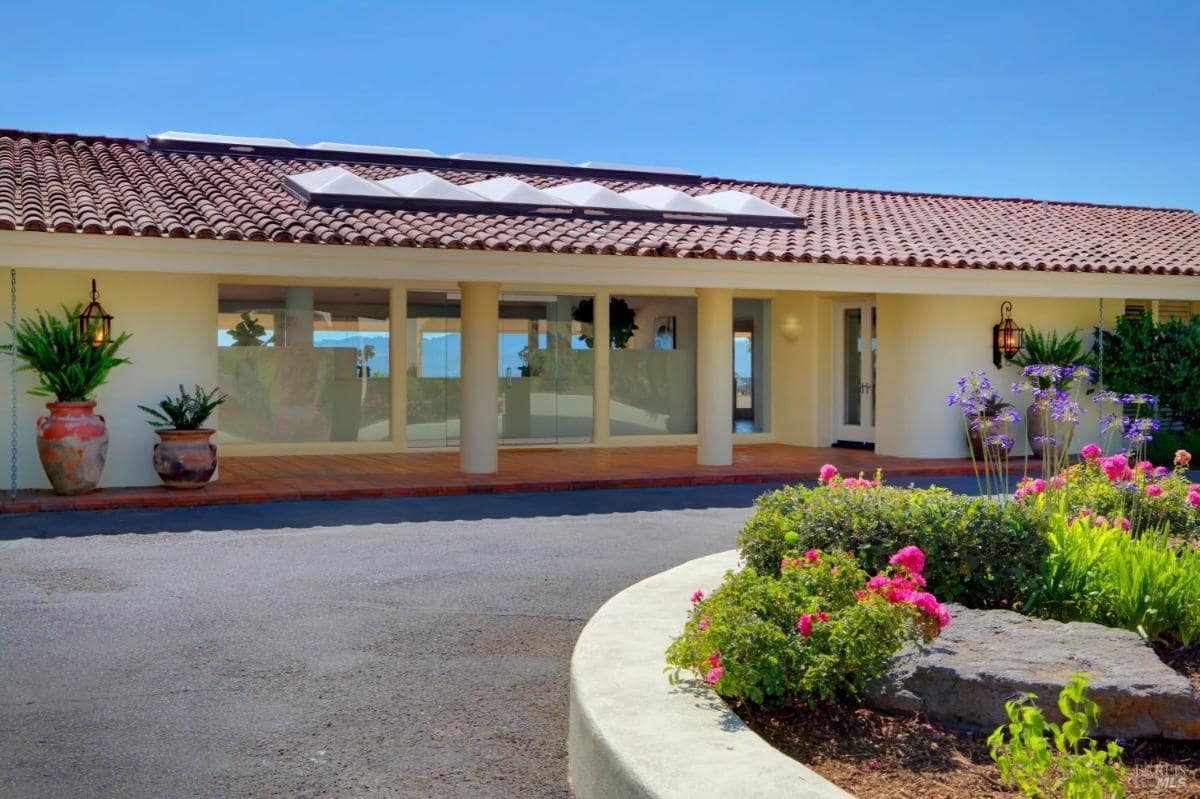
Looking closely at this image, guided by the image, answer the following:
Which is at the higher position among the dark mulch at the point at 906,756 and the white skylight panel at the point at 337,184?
the white skylight panel at the point at 337,184

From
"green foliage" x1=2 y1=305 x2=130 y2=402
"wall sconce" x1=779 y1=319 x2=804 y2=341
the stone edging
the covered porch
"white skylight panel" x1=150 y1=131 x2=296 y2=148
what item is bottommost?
the stone edging

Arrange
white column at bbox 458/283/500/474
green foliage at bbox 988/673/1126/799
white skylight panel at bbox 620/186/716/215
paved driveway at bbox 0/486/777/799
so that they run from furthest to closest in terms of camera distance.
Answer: white skylight panel at bbox 620/186/716/215 < white column at bbox 458/283/500/474 < paved driveway at bbox 0/486/777/799 < green foliage at bbox 988/673/1126/799

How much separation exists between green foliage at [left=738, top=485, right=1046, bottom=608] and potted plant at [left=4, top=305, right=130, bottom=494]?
8.74 m

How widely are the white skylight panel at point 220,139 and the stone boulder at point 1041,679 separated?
16782 mm

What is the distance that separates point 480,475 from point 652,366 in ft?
19.0

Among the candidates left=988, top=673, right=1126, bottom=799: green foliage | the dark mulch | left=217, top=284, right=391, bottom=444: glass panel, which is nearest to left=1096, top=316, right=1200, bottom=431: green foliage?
left=217, top=284, right=391, bottom=444: glass panel

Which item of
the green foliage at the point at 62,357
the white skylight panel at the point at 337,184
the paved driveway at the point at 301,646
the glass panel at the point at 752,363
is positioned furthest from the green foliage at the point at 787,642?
the glass panel at the point at 752,363

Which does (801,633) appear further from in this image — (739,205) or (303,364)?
(739,205)

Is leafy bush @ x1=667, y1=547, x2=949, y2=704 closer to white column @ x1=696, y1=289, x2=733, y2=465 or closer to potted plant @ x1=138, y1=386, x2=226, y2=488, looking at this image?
potted plant @ x1=138, y1=386, x2=226, y2=488

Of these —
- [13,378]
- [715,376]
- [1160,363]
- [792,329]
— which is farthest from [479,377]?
[1160,363]

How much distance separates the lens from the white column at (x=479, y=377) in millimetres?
15016

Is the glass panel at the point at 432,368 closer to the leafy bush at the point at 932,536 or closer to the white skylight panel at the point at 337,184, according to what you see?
the white skylight panel at the point at 337,184

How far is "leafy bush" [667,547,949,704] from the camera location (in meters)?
4.52

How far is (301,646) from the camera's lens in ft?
21.8
